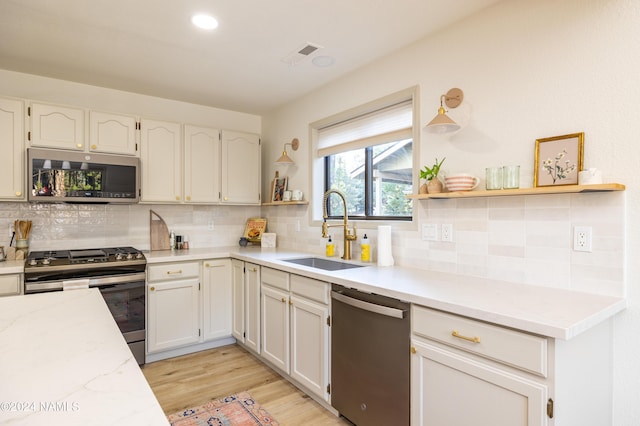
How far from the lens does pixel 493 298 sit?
5.35 ft

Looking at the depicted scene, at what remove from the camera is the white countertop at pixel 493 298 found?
4.33 ft

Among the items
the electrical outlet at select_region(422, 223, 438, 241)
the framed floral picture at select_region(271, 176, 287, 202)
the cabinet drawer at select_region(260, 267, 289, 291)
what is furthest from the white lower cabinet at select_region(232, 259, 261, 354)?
the electrical outlet at select_region(422, 223, 438, 241)

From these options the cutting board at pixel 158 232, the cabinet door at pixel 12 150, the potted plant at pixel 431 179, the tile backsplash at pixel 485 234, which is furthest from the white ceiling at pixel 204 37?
the cutting board at pixel 158 232

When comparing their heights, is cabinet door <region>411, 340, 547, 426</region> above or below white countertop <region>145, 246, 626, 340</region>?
below

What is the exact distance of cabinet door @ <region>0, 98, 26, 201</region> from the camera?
280 cm

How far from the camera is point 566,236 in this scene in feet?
5.88

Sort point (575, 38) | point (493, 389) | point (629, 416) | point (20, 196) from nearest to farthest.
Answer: point (493, 389) < point (629, 416) < point (575, 38) < point (20, 196)

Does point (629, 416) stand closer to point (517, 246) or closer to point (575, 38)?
point (517, 246)

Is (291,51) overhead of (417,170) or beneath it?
overhead

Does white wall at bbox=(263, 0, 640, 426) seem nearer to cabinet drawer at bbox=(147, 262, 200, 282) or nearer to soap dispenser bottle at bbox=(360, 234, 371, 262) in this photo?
soap dispenser bottle at bbox=(360, 234, 371, 262)

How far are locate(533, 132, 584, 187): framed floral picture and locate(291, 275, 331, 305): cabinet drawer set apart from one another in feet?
4.33

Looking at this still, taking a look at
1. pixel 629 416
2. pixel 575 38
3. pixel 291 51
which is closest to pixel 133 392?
pixel 629 416

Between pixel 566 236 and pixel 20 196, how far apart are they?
369cm

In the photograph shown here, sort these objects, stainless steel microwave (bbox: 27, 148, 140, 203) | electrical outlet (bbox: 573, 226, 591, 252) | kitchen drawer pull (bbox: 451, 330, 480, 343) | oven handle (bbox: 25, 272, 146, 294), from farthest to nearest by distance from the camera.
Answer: stainless steel microwave (bbox: 27, 148, 140, 203) → oven handle (bbox: 25, 272, 146, 294) → electrical outlet (bbox: 573, 226, 591, 252) → kitchen drawer pull (bbox: 451, 330, 480, 343)
